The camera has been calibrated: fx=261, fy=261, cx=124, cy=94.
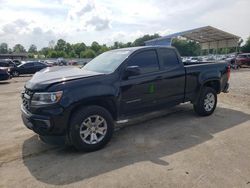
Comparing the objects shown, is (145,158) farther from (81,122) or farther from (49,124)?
(49,124)

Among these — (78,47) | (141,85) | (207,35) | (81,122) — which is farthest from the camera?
(78,47)

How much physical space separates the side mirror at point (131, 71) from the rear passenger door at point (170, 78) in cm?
87

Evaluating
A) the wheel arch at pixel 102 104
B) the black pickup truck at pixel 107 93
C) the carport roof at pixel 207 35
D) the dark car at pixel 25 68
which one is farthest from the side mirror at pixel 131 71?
the carport roof at pixel 207 35

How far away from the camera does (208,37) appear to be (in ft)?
137

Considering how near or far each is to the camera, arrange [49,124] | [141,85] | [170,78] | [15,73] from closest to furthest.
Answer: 1. [49,124]
2. [141,85]
3. [170,78]
4. [15,73]

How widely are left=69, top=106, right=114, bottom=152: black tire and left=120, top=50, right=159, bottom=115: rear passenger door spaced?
0.53m

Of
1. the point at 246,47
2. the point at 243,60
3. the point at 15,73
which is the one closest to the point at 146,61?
the point at 15,73

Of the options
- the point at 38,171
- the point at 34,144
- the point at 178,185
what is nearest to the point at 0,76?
the point at 34,144

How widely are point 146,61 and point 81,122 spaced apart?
210 cm

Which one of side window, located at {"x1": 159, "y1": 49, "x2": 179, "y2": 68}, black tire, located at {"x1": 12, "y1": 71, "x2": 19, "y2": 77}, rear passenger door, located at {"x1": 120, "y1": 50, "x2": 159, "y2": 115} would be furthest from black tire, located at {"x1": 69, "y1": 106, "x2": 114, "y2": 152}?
black tire, located at {"x1": 12, "y1": 71, "x2": 19, "y2": 77}

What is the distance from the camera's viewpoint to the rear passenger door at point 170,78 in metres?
5.95

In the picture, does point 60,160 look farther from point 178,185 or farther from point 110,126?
point 178,185

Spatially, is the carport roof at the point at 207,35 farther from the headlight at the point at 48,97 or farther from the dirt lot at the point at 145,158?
the headlight at the point at 48,97

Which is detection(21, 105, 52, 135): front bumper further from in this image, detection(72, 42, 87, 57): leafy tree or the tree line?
detection(72, 42, 87, 57): leafy tree
